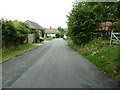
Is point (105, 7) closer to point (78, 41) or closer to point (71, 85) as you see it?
point (71, 85)

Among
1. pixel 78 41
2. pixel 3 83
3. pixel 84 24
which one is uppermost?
pixel 84 24

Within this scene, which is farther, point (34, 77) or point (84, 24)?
point (84, 24)

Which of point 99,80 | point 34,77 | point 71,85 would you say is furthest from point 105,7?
point 34,77

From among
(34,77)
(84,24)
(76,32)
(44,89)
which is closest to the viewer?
(44,89)

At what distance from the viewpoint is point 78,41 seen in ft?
45.1

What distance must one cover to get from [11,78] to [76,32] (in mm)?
10546

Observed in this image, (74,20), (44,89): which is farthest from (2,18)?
(44,89)

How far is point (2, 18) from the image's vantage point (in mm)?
11367

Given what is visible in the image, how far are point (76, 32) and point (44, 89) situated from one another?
11.0 metres

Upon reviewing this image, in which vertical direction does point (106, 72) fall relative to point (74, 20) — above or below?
below

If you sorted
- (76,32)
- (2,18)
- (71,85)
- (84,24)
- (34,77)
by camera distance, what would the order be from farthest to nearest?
(76,32), (84,24), (2,18), (34,77), (71,85)

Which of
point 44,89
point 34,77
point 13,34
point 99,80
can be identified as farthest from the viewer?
point 13,34

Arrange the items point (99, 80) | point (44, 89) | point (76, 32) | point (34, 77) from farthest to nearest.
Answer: point (76, 32), point (34, 77), point (99, 80), point (44, 89)

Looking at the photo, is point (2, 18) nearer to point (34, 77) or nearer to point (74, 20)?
point (74, 20)
